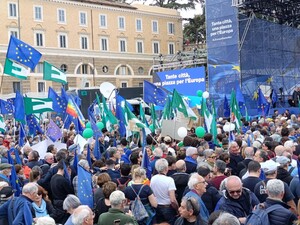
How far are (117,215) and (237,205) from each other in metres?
1.37

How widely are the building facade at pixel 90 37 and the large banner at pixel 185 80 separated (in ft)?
58.5

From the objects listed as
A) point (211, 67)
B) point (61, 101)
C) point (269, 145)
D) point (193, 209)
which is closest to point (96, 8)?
point (211, 67)

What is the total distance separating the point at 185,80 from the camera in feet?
94.1

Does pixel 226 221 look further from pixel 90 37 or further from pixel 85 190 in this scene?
pixel 90 37

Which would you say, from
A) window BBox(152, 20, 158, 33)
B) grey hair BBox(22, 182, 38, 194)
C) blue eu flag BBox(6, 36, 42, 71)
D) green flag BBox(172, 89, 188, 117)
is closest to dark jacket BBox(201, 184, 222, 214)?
grey hair BBox(22, 182, 38, 194)

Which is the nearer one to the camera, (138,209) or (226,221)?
(226,221)

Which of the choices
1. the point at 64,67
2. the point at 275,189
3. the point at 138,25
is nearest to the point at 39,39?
the point at 64,67

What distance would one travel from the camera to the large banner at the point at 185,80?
27781 mm

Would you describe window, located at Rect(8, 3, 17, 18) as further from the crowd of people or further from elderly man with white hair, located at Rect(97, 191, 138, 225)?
elderly man with white hair, located at Rect(97, 191, 138, 225)

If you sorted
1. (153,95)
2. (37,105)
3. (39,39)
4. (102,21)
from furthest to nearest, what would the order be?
(102,21), (39,39), (153,95), (37,105)

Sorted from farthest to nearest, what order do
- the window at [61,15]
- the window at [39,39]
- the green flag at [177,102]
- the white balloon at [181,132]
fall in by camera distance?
the window at [61,15] → the window at [39,39] → the green flag at [177,102] → the white balloon at [181,132]

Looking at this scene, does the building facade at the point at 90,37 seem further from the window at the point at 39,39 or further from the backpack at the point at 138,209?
the backpack at the point at 138,209

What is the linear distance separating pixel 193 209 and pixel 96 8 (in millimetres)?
49439

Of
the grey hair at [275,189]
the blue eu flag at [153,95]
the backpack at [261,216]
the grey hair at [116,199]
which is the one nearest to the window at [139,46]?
the blue eu flag at [153,95]
